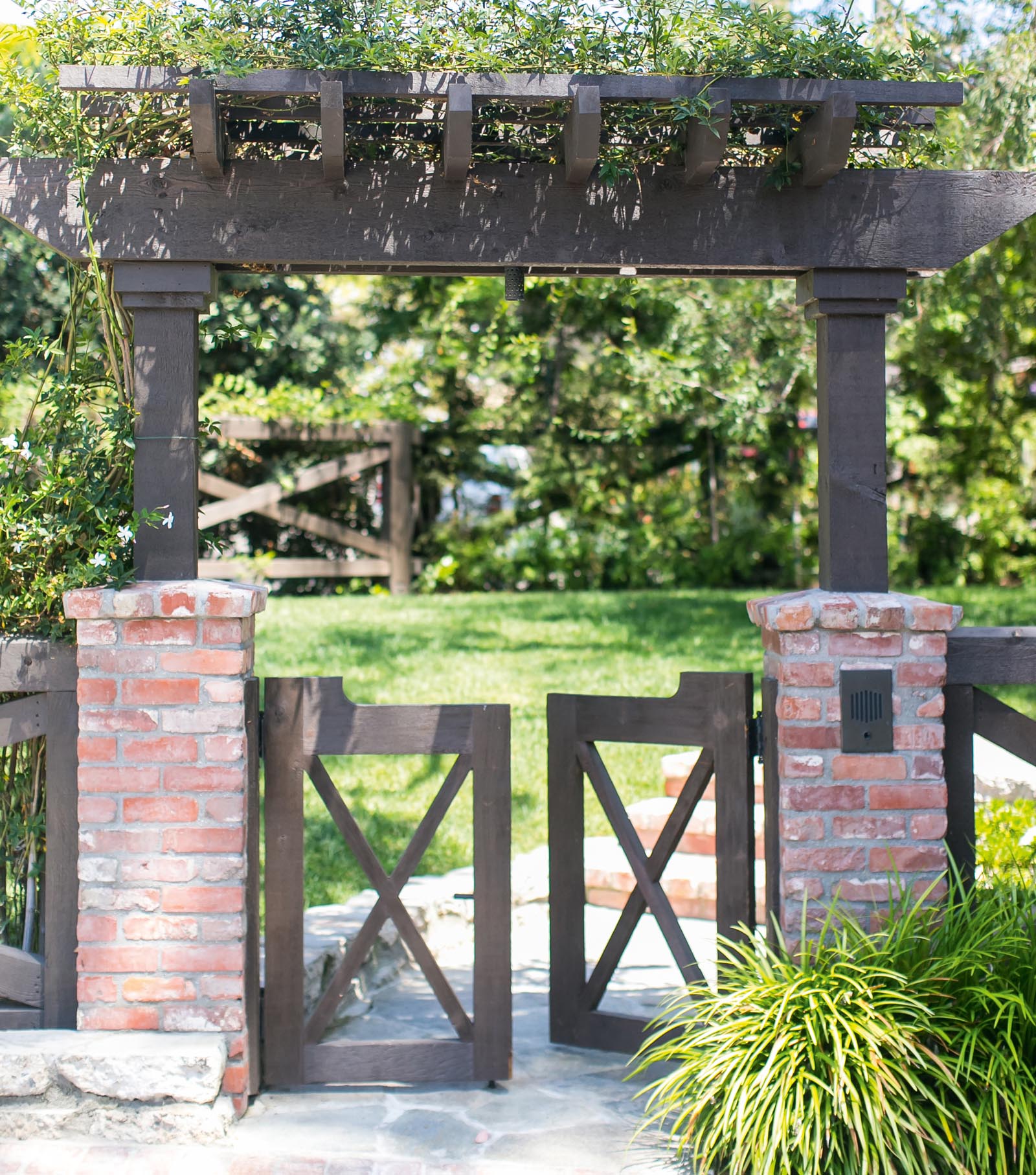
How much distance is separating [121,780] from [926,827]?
81.6 inches

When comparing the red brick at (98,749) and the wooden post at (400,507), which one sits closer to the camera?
the red brick at (98,749)

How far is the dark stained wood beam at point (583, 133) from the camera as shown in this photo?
9.05 feet

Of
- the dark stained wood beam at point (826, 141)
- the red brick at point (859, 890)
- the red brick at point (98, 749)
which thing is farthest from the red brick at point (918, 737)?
the red brick at point (98, 749)

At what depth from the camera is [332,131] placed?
281cm

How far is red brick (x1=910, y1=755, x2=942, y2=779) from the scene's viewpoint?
304 cm

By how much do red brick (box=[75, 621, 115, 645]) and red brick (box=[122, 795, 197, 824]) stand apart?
405 millimetres

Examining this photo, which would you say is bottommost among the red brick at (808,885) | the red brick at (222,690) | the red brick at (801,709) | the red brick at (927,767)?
the red brick at (808,885)

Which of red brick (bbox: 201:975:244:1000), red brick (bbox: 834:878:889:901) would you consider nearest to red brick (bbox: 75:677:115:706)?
red brick (bbox: 201:975:244:1000)

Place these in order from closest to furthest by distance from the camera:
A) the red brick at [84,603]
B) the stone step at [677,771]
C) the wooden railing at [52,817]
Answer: the red brick at [84,603], the wooden railing at [52,817], the stone step at [677,771]

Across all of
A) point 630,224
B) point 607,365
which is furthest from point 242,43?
point 607,365

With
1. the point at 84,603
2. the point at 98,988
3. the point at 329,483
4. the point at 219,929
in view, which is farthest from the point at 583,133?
the point at 329,483

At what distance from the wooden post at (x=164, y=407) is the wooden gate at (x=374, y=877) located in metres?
0.46

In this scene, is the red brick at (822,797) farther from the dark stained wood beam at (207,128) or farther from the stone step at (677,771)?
the dark stained wood beam at (207,128)

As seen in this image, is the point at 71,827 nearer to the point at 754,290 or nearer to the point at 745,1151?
the point at 745,1151
